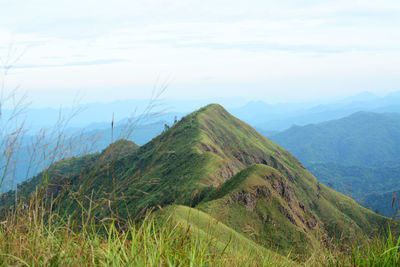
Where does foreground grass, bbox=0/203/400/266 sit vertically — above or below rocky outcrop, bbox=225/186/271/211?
above

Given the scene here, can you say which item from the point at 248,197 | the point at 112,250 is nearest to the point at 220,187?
the point at 112,250

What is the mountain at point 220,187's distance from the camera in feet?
13.0

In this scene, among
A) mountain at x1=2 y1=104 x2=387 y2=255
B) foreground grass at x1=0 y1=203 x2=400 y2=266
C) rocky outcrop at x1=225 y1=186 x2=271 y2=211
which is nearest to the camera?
foreground grass at x1=0 y1=203 x2=400 y2=266

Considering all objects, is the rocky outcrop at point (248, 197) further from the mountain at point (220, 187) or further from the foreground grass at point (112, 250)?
the foreground grass at point (112, 250)

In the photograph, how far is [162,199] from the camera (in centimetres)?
4288

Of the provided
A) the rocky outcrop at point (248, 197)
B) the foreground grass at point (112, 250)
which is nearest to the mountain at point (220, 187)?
the rocky outcrop at point (248, 197)

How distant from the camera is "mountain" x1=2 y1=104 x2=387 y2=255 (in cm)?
397

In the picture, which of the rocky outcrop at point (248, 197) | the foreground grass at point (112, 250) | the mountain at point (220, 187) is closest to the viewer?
the foreground grass at point (112, 250)

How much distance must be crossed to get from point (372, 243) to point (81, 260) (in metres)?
3.99

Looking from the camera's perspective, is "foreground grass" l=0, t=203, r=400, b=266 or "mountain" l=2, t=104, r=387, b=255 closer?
"foreground grass" l=0, t=203, r=400, b=266

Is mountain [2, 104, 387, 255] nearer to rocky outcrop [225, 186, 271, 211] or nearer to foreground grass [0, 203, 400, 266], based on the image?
rocky outcrop [225, 186, 271, 211]

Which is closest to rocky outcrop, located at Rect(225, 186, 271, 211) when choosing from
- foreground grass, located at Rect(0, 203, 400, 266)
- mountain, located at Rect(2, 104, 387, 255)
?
mountain, located at Rect(2, 104, 387, 255)

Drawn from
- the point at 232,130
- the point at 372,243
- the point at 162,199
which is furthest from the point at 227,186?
the point at 232,130

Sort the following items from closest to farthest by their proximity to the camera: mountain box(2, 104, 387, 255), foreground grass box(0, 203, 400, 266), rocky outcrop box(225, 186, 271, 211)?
foreground grass box(0, 203, 400, 266) → mountain box(2, 104, 387, 255) → rocky outcrop box(225, 186, 271, 211)
